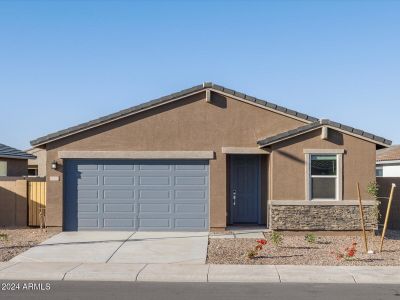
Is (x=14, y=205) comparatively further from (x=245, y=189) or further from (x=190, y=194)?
(x=245, y=189)

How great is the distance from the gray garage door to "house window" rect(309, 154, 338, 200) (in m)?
3.45

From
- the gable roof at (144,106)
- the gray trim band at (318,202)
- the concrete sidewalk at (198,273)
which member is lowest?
the concrete sidewalk at (198,273)

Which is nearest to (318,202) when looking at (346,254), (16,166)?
(346,254)

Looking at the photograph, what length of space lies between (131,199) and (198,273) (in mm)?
6783

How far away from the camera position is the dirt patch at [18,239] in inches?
550

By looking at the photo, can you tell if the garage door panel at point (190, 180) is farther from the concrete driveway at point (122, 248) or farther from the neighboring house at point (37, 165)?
the neighboring house at point (37, 165)

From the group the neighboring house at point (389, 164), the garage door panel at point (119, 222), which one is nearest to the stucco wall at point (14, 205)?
the garage door panel at point (119, 222)

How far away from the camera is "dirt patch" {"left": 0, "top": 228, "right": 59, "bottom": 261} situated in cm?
1398

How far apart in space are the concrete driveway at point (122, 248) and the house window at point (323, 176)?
3772 millimetres

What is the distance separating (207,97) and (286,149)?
10.1 ft

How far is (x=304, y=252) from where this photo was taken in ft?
45.7

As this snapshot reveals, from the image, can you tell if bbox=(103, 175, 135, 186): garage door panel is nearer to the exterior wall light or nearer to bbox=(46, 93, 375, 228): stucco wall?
bbox=(46, 93, 375, 228): stucco wall

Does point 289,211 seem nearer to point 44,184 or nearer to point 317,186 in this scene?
point 317,186

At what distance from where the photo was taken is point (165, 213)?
58.3 ft
